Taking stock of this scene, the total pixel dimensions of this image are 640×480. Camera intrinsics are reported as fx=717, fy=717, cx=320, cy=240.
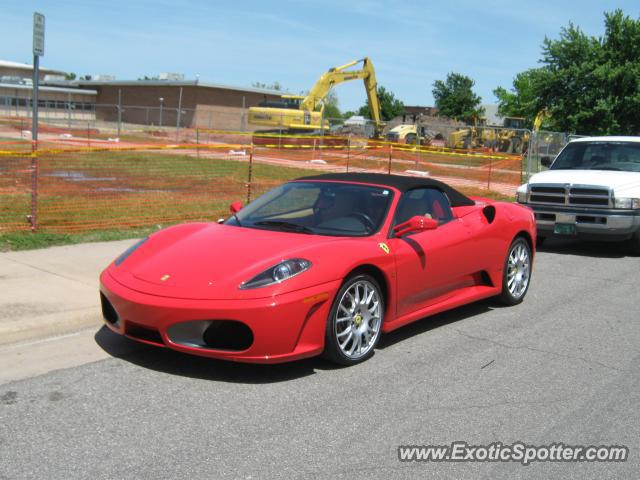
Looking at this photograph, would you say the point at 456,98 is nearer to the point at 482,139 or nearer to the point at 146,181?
the point at 482,139

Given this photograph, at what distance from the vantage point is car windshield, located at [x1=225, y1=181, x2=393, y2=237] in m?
5.75

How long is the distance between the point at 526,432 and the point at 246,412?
1.67 m

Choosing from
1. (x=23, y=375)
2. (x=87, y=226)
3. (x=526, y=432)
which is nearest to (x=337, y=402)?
(x=526, y=432)

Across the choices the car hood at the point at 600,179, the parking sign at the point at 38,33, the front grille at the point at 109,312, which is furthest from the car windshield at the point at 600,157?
the front grille at the point at 109,312

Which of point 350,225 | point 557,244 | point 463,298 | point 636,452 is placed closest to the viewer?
point 636,452

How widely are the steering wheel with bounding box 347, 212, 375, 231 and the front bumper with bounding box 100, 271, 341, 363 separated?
0.91m

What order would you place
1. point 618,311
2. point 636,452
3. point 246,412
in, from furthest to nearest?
point 618,311 → point 246,412 → point 636,452

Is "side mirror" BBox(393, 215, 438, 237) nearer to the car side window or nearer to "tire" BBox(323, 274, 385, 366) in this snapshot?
the car side window

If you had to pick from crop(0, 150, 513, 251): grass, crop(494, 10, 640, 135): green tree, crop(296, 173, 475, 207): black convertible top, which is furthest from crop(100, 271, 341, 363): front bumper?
crop(494, 10, 640, 135): green tree

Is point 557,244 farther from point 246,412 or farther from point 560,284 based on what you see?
point 246,412

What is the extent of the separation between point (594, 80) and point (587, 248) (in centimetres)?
1521

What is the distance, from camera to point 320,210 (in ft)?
19.8

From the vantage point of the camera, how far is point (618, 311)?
7367 mm

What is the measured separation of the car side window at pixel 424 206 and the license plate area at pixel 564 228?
4980 mm
